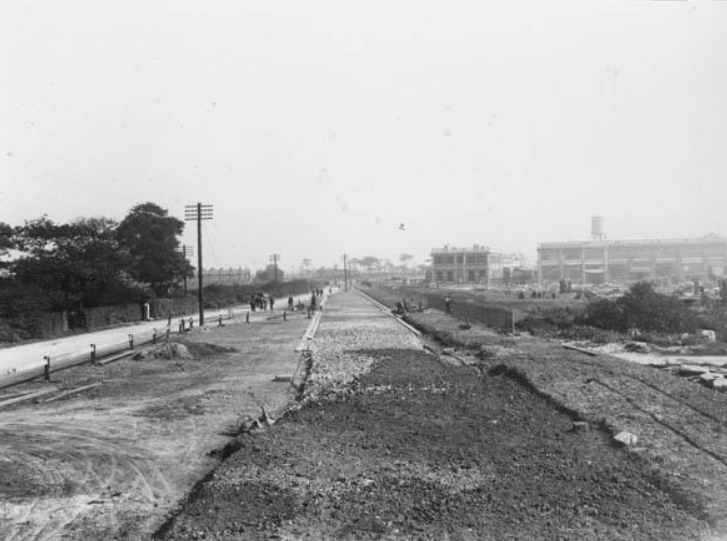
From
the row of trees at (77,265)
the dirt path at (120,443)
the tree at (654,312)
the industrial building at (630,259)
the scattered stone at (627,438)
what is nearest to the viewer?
the dirt path at (120,443)

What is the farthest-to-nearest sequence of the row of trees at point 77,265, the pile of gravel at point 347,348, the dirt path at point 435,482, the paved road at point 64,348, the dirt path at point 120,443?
the row of trees at point 77,265, the paved road at point 64,348, the pile of gravel at point 347,348, the dirt path at point 120,443, the dirt path at point 435,482

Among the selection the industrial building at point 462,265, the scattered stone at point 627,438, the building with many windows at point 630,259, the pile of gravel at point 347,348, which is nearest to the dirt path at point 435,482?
→ the scattered stone at point 627,438

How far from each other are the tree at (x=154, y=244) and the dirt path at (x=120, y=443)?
30.0 meters

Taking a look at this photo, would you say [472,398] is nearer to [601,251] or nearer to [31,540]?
[31,540]

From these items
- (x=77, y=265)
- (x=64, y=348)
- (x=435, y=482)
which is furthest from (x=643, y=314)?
(x=77, y=265)

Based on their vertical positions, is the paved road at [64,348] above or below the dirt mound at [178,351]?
below

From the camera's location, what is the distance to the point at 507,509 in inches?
255

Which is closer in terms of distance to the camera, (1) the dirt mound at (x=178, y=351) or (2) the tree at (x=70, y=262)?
(1) the dirt mound at (x=178, y=351)

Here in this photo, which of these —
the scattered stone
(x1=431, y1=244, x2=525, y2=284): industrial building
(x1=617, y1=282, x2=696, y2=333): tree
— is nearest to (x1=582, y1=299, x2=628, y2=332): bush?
(x1=617, y1=282, x2=696, y2=333): tree

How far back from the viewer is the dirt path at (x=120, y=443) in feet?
22.6

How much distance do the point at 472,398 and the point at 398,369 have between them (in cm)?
467

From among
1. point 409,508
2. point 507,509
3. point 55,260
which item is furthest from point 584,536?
point 55,260

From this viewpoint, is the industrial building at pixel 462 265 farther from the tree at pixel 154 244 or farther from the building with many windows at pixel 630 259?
the tree at pixel 154 244

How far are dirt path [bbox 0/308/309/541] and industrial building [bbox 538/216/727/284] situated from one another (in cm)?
10204
